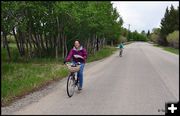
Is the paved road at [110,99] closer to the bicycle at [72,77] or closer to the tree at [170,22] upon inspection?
the bicycle at [72,77]

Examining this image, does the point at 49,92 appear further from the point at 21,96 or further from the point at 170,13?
the point at 170,13

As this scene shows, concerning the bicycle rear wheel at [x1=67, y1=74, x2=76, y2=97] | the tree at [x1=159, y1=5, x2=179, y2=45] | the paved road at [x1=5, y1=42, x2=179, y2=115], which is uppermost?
the tree at [x1=159, y1=5, x2=179, y2=45]

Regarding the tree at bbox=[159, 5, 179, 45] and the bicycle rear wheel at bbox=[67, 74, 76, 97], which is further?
the tree at bbox=[159, 5, 179, 45]

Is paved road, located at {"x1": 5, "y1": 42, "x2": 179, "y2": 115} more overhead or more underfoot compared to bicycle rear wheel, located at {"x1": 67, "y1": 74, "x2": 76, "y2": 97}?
more underfoot

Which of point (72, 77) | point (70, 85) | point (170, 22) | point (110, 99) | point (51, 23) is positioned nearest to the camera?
point (110, 99)

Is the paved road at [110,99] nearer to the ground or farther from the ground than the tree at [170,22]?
nearer to the ground

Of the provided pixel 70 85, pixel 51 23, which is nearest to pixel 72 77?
pixel 70 85

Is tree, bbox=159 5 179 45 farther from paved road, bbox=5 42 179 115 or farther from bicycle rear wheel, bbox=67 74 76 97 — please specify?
bicycle rear wheel, bbox=67 74 76 97

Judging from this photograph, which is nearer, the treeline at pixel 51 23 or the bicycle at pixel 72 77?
the bicycle at pixel 72 77

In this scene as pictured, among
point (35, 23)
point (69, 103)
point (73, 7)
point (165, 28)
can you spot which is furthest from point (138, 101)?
point (165, 28)

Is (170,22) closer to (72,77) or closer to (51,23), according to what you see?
(51,23)

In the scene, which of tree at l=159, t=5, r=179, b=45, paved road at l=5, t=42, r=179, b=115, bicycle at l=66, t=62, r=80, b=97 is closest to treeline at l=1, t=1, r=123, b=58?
paved road at l=5, t=42, r=179, b=115

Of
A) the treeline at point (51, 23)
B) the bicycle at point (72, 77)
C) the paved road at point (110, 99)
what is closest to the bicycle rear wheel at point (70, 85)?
the bicycle at point (72, 77)

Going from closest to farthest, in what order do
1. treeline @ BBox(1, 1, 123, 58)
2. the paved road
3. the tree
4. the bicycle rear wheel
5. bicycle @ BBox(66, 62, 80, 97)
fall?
the paved road < the bicycle rear wheel < bicycle @ BBox(66, 62, 80, 97) < treeline @ BBox(1, 1, 123, 58) < the tree
